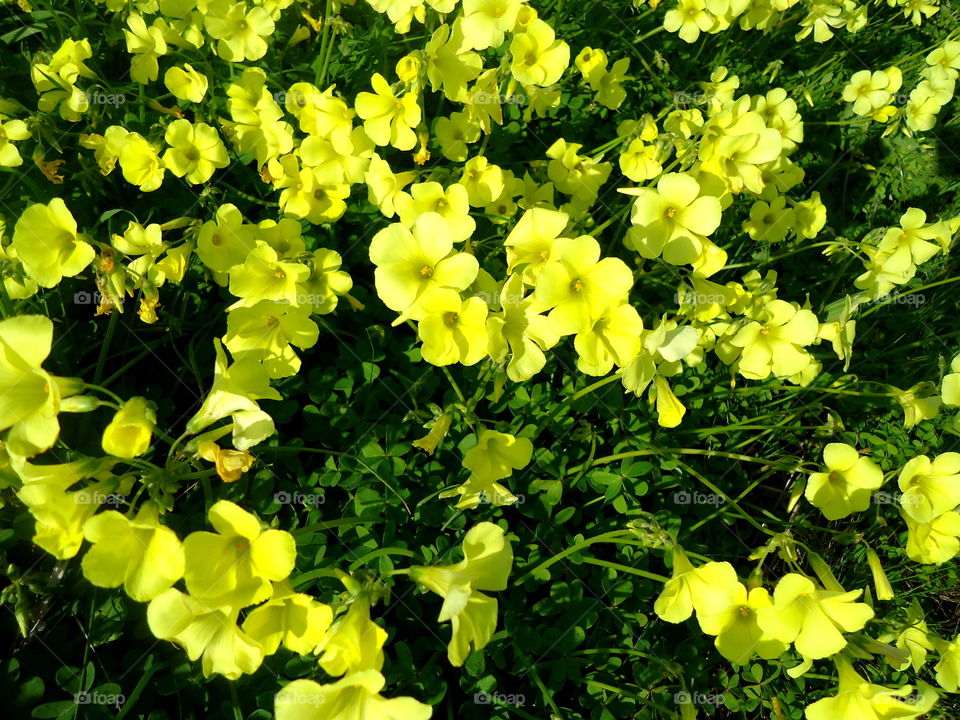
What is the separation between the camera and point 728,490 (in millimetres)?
2936

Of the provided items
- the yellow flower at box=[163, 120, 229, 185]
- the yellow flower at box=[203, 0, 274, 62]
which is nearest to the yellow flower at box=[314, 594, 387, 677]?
the yellow flower at box=[163, 120, 229, 185]

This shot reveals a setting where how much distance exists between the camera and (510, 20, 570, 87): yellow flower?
8.29ft

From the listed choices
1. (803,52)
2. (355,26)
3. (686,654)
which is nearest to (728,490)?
(686,654)

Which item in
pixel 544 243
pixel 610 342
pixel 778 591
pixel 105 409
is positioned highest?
pixel 544 243

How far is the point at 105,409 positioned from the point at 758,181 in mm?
2729

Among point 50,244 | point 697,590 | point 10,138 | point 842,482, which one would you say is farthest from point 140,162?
point 842,482

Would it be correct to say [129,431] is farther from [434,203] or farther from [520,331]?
[434,203]

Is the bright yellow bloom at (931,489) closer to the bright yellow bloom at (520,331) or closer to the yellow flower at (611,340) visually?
the yellow flower at (611,340)

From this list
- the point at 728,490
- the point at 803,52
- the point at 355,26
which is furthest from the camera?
the point at 803,52

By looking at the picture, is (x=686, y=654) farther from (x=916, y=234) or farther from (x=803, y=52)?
(x=803, y=52)

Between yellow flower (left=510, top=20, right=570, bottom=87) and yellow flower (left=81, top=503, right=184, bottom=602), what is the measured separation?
217 centimetres

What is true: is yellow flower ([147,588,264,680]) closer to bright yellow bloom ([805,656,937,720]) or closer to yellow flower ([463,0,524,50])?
bright yellow bloom ([805,656,937,720])

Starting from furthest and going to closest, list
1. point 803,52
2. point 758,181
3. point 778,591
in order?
1. point 803,52
2. point 758,181
3. point 778,591

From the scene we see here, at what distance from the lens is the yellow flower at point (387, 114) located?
7.38 feet
